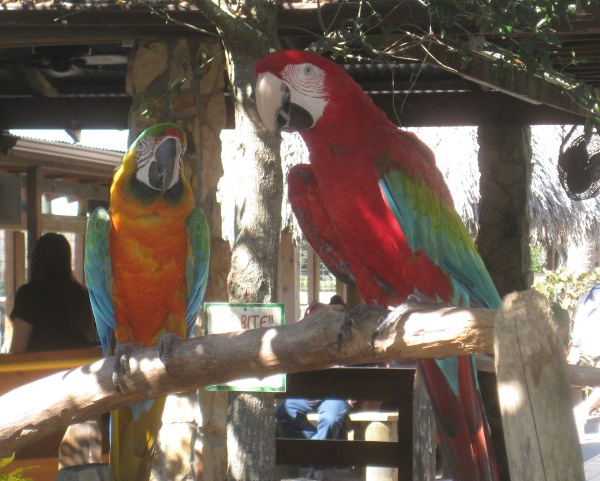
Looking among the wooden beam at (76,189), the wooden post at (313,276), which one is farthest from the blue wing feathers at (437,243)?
the wooden post at (313,276)

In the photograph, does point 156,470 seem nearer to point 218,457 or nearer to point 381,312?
point 218,457

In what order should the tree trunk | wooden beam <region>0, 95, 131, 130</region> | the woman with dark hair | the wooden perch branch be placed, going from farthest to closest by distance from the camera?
wooden beam <region>0, 95, 131, 130</region>
the woman with dark hair
the tree trunk
the wooden perch branch

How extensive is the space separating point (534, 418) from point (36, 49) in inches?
157

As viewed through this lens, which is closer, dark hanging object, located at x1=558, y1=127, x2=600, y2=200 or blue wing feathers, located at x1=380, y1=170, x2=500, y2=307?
blue wing feathers, located at x1=380, y1=170, x2=500, y2=307

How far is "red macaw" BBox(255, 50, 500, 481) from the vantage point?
2.25 m

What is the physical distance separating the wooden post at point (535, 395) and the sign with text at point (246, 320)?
1.46 meters

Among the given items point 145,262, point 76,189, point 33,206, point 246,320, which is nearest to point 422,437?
point 246,320

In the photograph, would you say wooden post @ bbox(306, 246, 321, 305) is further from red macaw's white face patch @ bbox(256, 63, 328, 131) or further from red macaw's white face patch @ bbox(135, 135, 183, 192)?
red macaw's white face patch @ bbox(256, 63, 328, 131)

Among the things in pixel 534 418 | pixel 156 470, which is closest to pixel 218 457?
pixel 156 470

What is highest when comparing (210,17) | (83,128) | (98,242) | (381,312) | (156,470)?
(83,128)

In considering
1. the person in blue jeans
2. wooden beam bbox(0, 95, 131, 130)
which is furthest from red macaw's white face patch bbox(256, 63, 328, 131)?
the person in blue jeans

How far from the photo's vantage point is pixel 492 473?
2.14 m

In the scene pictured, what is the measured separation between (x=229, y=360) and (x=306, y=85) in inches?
28.8

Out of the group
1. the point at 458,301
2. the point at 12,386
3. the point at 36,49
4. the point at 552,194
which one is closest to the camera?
the point at 458,301
